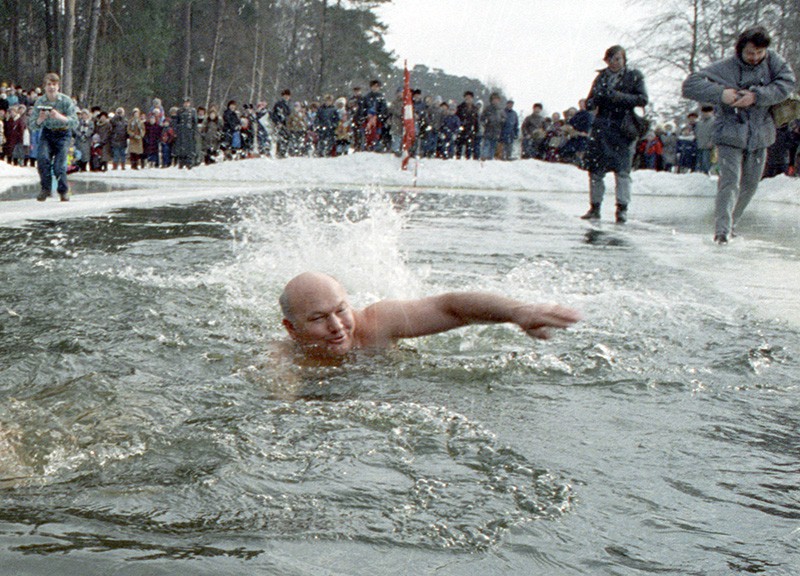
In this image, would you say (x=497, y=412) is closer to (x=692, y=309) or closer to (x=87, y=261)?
(x=692, y=309)

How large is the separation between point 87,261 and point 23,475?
447 centimetres

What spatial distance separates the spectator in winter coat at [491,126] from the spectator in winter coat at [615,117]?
14.1 meters

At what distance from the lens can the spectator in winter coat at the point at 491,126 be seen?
25203 mm

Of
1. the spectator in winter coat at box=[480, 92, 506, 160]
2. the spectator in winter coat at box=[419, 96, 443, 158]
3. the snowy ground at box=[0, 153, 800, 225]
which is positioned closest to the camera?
the snowy ground at box=[0, 153, 800, 225]

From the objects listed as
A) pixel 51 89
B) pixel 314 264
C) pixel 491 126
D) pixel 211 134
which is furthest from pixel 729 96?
pixel 211 134

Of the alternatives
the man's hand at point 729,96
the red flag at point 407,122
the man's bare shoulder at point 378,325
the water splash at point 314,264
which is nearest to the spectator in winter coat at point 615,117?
the man's hand at point 729,96

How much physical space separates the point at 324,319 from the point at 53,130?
32.3ft

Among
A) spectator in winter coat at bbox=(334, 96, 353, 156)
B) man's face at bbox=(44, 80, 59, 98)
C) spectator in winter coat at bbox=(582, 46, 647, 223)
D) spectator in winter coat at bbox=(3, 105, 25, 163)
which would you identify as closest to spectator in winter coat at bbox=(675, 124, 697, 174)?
spectator in winter coat at bbox=(334, 96, 353, 156)

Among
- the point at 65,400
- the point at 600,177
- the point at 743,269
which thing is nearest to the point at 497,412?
the point at 65,400

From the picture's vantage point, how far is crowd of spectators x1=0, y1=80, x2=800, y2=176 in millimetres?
24906

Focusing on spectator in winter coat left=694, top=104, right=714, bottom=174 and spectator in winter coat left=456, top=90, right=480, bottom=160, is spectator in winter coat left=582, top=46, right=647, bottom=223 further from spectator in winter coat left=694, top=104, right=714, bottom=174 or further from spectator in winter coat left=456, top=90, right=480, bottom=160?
spectator in winter coat left=456, top=90, right=480, bottom=160

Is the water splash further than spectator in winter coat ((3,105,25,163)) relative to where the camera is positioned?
No

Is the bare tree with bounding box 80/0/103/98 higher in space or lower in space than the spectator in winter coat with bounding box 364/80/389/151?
higher

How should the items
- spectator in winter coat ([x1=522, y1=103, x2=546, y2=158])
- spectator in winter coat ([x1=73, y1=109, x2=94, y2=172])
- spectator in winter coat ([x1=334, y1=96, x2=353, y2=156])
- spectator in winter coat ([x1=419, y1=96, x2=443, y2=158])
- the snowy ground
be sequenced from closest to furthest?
the snowy ground
spectator in winter coat ([x1=73, y1=109, x2=94, y2=172])
spectator in winter coat ([x1=419, y1=96, x2=443, y2=158])
spectator in winter coat ([x1=334, y1=96, x2=353, y2=156])
spectator in winter coat ([x1=522, y1=103, x2=546, y2=158])
